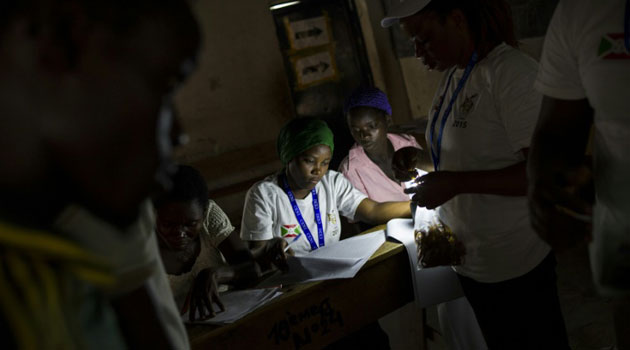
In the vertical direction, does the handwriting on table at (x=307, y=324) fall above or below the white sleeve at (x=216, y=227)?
below

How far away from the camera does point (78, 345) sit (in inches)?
20.8

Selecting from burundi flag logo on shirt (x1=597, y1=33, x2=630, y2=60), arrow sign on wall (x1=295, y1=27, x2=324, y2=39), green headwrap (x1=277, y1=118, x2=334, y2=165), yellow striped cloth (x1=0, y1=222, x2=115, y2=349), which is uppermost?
arrow sign on wall (x1=295, y1=27, x2=324, y2=39)

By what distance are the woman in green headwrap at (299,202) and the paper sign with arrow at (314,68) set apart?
1.93 m

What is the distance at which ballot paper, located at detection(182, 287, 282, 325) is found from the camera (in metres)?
1.69

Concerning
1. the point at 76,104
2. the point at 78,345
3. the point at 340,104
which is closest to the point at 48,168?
the point at 76,104

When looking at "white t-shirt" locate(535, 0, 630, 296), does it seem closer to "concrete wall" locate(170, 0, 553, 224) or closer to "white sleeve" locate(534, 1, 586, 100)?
"white sleeve" locate(534, 1, 586, 100)

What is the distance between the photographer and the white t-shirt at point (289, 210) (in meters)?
2.31

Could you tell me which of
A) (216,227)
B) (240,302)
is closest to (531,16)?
(216,227)

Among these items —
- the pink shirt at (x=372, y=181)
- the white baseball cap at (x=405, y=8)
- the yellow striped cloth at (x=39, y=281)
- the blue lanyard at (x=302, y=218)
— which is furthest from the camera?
the pink shirt at (x=372, y=181)

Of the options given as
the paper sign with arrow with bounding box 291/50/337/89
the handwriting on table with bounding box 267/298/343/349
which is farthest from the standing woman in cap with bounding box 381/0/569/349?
the paper sign with arrow with bounding box 291/50/337/89

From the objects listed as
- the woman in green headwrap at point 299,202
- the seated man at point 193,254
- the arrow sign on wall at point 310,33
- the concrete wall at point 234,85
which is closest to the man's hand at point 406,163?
the woman in green headwrap at point 299,202

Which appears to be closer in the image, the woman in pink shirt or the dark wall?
the woman in pink shirt

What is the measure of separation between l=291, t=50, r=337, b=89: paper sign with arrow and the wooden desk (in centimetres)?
244

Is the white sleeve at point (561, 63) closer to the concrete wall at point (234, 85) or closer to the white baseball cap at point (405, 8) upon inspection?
the white baseball cap at point (405, 8)
